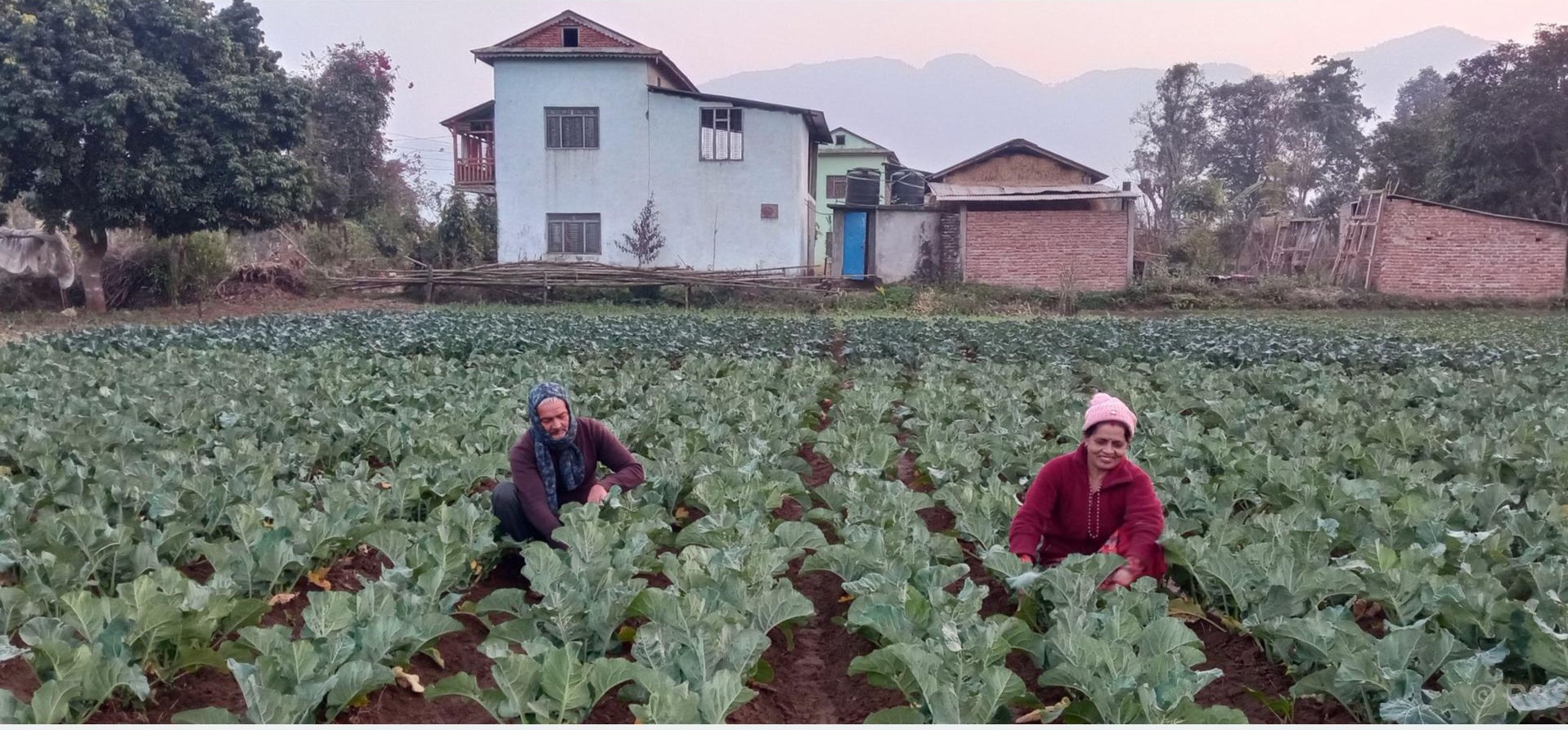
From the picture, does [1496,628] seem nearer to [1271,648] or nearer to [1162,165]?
[1271,648]

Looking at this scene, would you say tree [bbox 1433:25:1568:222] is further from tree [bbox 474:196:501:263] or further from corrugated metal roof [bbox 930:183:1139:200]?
tree [bbox 474:196:501:263]

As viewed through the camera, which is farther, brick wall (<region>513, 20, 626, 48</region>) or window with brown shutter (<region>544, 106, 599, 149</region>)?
window with brown shutter (<region>544, 106, 599, 149</region>)

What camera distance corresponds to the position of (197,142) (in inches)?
865

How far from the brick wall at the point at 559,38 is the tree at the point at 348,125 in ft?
22.3

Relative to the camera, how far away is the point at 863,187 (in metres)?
33.0

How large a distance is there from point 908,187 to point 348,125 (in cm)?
1861

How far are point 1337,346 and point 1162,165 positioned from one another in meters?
34.8

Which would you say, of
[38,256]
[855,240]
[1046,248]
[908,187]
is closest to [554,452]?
[1046,248]

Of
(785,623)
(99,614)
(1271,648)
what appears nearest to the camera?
(99,614)

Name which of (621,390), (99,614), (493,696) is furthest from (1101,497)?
(621,390)

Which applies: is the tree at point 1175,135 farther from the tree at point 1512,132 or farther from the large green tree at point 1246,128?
the tree at point 1512,132

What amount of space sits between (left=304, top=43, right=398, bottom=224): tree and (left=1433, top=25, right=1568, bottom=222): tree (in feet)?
97.0

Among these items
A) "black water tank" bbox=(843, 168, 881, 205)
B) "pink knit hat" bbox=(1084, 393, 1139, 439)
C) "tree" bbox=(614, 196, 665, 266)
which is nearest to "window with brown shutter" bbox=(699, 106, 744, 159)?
"tree" bbox=(614, 196, 665, 266)

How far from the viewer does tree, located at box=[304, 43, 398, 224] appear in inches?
1235
